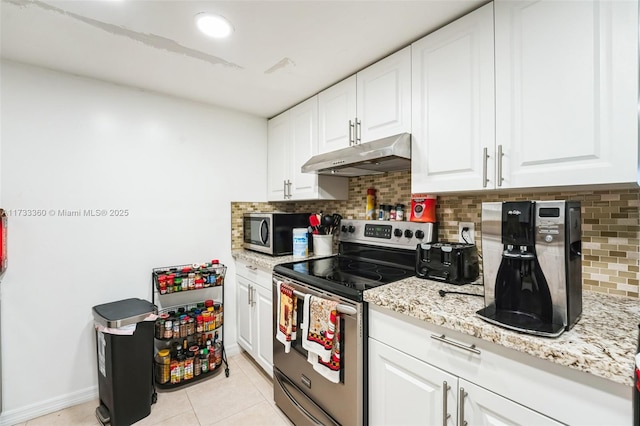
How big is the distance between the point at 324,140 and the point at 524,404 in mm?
1757

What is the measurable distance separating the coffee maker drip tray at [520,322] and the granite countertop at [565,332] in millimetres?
15

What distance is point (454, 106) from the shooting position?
1362 millimetres

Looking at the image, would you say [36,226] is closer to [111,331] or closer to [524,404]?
[111,331]

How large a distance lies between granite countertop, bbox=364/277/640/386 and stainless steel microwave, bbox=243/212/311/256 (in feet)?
3.73

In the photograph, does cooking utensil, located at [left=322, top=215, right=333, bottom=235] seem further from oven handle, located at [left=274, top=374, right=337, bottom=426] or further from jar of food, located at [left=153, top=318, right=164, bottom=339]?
jar of food, located at [left=153, top=318, right=164, bottom=339]

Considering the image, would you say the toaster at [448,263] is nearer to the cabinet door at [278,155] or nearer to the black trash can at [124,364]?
the cabinet door at [278,155]

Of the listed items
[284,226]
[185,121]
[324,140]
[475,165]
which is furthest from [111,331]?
[475,165]

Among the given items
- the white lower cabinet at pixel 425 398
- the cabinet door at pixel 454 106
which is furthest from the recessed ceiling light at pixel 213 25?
the white lower cabinet at pixel 425 398

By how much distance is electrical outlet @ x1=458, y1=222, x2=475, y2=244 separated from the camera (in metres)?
1.62

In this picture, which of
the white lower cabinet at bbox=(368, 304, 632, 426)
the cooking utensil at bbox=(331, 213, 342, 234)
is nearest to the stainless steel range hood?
the cooking utensil at bbox=(331, 213, 342, 234)

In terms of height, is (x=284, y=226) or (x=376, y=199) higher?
(x=376, y=199)

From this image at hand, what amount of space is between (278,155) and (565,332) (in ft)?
7.56

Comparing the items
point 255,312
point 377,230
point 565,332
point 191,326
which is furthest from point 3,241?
point 565,332

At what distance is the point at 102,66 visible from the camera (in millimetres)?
1839
